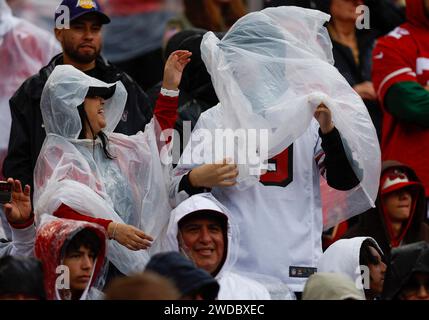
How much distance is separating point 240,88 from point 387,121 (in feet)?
7.80

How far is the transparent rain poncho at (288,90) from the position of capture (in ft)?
27.6

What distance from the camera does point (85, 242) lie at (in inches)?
322

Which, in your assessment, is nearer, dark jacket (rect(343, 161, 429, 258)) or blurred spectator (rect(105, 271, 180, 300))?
blurred spectator (rect(105, 271, 180, 300))

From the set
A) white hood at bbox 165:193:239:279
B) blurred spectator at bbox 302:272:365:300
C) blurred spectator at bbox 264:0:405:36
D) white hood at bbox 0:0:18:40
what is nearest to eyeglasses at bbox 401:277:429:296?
blurred spectator at bbox 302:272:365:300

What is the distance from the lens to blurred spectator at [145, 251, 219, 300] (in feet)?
23.6

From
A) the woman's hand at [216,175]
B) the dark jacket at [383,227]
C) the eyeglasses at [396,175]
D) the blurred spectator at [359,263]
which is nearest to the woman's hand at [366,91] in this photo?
the eyeglasses at [396,175]

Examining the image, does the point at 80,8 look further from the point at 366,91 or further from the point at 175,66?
the point at 366,91

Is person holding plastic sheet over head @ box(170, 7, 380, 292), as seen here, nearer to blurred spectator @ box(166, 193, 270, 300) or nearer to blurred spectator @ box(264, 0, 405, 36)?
blurred spectator @ box(166, 193, 270, 300)

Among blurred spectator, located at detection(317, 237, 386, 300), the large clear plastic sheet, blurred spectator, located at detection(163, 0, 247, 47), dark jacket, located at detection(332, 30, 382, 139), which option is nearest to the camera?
blurred spectator, located at detection(317, 237, 386, 300)

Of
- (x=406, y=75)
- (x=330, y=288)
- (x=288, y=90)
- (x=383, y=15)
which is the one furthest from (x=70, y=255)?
(x=383, y=15)

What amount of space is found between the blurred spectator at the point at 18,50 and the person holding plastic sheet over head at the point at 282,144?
257 centimetres

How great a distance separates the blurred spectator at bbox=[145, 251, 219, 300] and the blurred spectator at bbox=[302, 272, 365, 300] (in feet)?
1.96

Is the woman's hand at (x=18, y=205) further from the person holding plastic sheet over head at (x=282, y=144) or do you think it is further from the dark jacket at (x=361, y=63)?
the dark jacket at (x=361, y=63)
